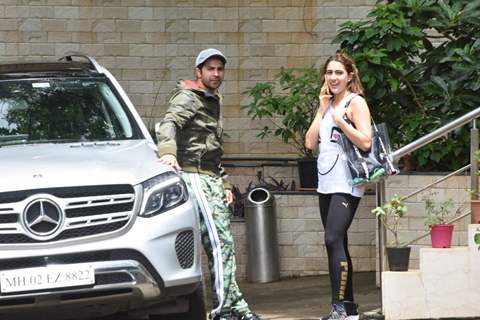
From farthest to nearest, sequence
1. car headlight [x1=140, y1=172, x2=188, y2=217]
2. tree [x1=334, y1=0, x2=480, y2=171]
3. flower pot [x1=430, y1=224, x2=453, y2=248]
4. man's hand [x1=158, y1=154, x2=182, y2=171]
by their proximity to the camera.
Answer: tree [x1=334, y1=0, x2=480, y2=171] < flower pot [x1=430, y1=224, x2=453, y2=248] < man's hand [x1=158, y1=154, x2=182, y2=171] < car headlight [x1=140, y1=172, x2=188, y2=217]

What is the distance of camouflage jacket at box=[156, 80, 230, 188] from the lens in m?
6.63


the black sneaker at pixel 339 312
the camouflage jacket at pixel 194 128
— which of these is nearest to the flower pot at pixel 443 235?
the black sneaker at pixel 339 312

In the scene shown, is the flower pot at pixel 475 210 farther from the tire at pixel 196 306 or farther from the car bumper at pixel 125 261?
the car bumper at pixel 125 261

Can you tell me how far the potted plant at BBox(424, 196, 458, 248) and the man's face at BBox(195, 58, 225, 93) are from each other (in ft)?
6.38

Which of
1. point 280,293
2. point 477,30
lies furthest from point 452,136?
point 280,293

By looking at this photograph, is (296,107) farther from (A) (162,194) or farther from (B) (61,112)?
(A) (162,194)

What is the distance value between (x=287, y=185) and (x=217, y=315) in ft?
13.5

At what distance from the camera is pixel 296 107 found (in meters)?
10.1

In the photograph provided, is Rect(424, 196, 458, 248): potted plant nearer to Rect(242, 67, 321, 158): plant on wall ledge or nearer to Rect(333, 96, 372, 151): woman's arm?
Rect(333, 96, 372, 151): woman's arm

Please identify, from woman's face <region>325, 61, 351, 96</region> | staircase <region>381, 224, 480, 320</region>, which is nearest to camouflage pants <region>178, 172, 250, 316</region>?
woman's face <region>325, 61, 351, 96</region>

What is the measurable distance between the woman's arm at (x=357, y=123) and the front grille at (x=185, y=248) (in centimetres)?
→ 132

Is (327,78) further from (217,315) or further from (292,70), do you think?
(292,70)

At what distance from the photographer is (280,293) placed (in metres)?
8.81

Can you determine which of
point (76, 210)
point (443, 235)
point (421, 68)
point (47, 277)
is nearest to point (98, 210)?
point (76, 210)
